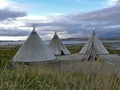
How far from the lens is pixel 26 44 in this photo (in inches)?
906

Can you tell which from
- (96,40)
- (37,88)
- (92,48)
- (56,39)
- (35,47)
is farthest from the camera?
(56,39)

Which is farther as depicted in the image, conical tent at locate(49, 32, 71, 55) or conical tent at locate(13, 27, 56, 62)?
conical tent at locate(49, 32, 71, 55)

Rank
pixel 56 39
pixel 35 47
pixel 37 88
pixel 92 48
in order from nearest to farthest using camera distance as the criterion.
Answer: pixel 37 88 → pixel 35 47 → pixel 92 48 → pixel 56 39

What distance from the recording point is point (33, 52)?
2242cm

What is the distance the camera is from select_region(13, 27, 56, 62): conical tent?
2208cm

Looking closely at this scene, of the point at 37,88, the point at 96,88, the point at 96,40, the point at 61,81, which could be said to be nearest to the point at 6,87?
the point at 37,88

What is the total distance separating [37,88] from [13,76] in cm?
74

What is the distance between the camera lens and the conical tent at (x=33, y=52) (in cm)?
2208

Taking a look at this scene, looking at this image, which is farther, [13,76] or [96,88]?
[13,76]

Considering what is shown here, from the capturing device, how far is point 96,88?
12.2 ft

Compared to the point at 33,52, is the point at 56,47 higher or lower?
lower

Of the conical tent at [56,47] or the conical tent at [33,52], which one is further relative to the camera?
the conical tent at [56,47]

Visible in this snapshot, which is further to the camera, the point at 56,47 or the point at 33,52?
the point at 56,47

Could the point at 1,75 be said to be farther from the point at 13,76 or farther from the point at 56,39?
the point at 56,39
